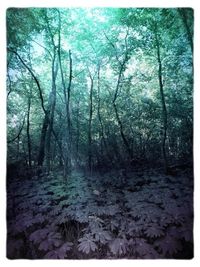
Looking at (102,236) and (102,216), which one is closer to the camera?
(102,236)

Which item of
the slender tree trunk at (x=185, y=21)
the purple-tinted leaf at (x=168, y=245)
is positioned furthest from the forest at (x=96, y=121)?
the purple-tinted leaf at (x=168, y=245)

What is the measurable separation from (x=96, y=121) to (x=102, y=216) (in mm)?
1096

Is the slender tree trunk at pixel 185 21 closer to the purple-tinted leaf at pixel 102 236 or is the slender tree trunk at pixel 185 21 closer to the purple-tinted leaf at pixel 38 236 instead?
the purple-tinted leaf at pixel 102 236

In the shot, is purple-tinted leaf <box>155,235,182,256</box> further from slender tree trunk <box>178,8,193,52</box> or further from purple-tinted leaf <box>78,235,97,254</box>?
slender tree trunk <box>178,8,193,52</box>

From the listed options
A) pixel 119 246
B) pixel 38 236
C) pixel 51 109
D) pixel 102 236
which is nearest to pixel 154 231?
pixel 119 246

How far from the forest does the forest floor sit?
0.04 ft

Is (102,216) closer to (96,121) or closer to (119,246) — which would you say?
(119,246)

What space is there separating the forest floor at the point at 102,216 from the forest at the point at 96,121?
0.01 m

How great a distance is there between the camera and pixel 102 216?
8.51 ft

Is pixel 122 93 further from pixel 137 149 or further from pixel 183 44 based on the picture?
pixel 183 44
